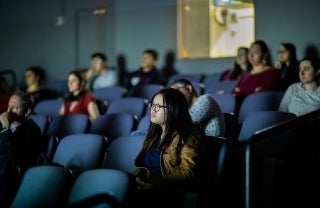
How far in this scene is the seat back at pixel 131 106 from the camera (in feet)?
16.3

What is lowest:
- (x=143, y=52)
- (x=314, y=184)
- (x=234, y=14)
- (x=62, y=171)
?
(x=314, y=184)

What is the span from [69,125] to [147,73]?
2.26 m

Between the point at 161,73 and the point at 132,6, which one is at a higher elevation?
the point at 132,6

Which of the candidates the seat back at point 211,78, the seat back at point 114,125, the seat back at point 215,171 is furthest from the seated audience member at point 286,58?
the seat back at point 215,171

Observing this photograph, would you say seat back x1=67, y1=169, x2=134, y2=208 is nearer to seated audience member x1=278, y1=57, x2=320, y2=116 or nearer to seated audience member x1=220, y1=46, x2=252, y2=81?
seated audience member x1=278, y1=57, x2=320, y2=116

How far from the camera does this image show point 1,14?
27.5 feet

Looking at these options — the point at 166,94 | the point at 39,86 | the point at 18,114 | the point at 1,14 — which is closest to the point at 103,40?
the point at 39,86

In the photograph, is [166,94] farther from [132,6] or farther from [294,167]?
[132,6]

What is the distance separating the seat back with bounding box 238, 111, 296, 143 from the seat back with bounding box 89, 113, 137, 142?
1003mm

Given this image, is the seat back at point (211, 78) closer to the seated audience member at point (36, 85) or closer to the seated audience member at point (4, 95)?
the seated audience member at point (36, 85)

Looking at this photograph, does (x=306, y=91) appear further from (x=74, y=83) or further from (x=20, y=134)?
(x=74, y=83)

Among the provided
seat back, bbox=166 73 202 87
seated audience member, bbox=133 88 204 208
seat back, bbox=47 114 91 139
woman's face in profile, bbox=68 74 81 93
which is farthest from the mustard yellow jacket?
seat back, bbox=166 73 202 87

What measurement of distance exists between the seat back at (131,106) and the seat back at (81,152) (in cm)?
136

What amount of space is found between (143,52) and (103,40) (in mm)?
797
